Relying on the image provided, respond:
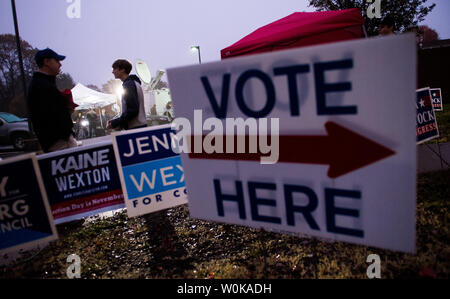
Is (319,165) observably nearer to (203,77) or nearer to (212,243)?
(203,77)

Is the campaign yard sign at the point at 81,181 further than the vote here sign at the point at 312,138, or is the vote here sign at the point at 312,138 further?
the campaign yard sign at the point at 81,181

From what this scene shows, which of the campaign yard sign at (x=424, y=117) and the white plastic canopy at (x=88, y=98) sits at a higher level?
the white plastic canopy at (x=88, y=98)

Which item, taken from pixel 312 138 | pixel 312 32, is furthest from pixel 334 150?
pixel 312 32

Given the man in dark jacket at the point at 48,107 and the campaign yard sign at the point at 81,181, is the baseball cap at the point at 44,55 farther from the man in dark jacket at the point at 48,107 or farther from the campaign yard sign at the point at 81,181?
the campaign yard sign at the point at 81,181

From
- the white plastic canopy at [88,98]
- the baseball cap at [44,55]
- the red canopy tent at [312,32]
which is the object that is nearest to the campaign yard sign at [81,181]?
the baseball cap at [44,55]

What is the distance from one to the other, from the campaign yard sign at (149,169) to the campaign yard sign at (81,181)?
1.52 ft

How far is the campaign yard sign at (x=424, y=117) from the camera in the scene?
386 cm

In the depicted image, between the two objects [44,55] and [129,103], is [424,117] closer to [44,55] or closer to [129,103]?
[129,103]

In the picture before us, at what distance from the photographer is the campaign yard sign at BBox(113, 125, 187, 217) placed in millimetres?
2775

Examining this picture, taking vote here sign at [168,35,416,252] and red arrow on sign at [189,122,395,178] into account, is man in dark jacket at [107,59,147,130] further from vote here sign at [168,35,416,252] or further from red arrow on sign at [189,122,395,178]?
red arrow on sign at [189,122,395,178]

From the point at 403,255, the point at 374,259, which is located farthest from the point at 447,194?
the point at 374,259

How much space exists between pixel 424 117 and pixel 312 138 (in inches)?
146

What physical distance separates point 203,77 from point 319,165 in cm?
81

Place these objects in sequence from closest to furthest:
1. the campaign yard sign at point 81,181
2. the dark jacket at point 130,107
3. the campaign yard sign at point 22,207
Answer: the campaign yard sign at point 22,207 < the campaign yard sign at point 81,181 < the dark jacket at point 130,107
